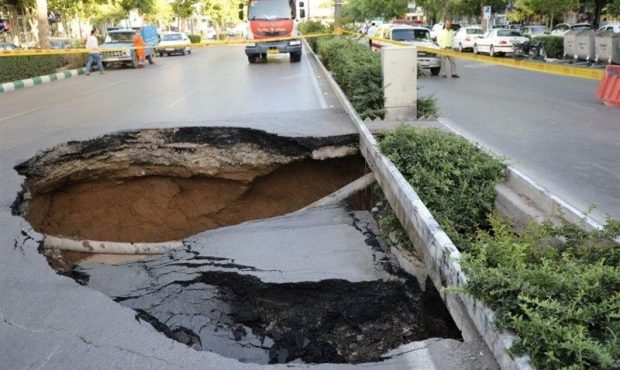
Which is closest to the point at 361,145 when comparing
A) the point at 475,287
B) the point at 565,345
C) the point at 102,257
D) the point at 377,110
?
the point at 377,110

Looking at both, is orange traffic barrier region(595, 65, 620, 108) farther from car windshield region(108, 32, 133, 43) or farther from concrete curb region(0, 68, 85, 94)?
car windshield region(108, 32, 133, 43)

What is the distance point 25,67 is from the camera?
1956 centimetres

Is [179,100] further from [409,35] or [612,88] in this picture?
[409,35]

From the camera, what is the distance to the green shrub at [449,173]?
16.9ft

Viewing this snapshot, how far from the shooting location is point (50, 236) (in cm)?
686

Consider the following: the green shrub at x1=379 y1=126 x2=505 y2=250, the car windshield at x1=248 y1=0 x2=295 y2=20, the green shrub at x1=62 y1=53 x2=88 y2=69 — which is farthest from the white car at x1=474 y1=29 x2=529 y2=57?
the green shrub at x1=379 y1=126 x2=505 y2=250

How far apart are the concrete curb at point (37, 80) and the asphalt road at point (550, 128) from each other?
12754 mm

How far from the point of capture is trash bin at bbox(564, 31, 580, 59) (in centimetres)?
2411

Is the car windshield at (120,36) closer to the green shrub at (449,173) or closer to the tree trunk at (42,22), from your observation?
the tree trunk at (42,22)

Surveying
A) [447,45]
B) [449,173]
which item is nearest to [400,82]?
[449,173]

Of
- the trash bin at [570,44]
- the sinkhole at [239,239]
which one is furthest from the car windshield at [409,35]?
the sinkhole at [239,239]

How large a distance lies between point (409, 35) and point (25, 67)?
13954mm

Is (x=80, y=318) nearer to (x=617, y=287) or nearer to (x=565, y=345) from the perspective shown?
(x=565, y=345)

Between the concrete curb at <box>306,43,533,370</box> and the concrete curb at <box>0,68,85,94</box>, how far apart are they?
15185 millimetres
